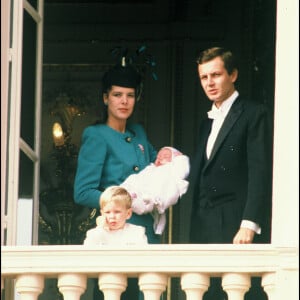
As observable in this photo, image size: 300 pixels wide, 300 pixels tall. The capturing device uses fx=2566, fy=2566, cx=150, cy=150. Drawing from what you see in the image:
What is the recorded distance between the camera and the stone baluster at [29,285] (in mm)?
12289

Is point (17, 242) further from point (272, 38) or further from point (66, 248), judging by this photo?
point (272, 38)

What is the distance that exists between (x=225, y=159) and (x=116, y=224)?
2.18 feet

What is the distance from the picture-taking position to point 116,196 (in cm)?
1257

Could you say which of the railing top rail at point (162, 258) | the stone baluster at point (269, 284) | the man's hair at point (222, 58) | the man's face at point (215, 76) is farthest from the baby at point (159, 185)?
the stone baluster at point (269, 284)

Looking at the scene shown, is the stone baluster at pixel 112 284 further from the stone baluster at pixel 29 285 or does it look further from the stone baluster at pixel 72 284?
the stone baluster at pixel 29 285

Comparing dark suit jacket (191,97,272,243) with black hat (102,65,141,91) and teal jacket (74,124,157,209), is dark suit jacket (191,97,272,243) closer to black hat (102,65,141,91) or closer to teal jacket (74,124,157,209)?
teal jacket (74,124,157,209)

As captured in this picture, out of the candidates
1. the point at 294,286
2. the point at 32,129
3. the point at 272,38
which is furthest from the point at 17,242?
the point at 272,38

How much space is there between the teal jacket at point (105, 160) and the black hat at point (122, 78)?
23 cm

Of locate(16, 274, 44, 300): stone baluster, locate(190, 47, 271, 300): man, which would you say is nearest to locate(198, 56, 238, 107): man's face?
locate(190, 47, 271, 300): man

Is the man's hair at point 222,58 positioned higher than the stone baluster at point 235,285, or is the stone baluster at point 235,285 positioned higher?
the man's hair at point 222,58

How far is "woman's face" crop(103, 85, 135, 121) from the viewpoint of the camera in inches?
517

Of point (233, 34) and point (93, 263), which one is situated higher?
point (233, 34)

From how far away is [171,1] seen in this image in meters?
15.7

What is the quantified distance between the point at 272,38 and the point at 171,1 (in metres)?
0.74
